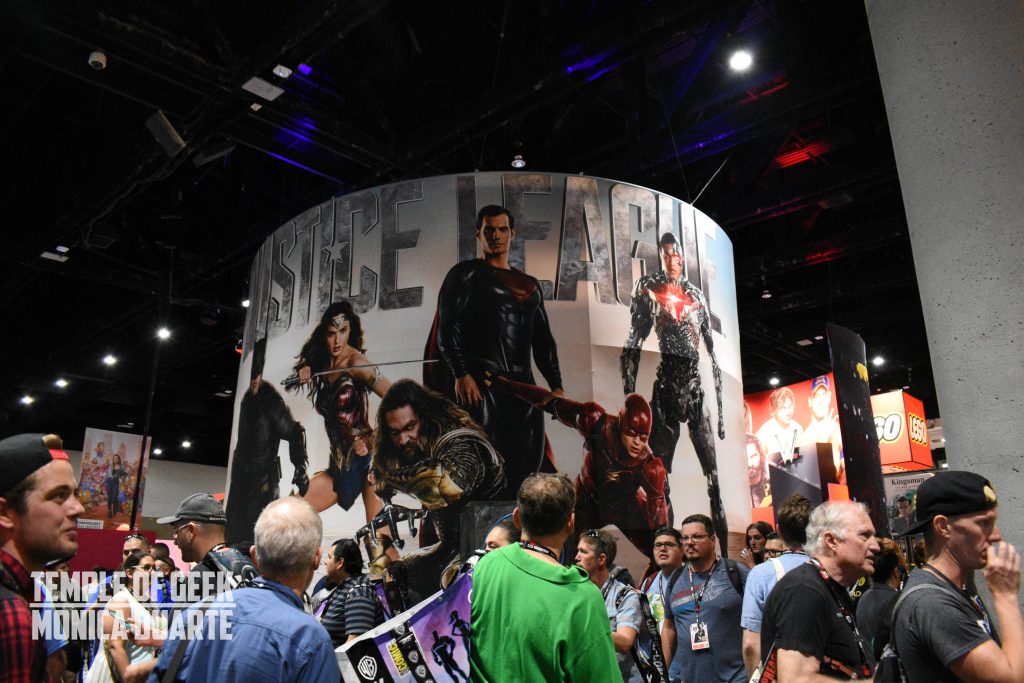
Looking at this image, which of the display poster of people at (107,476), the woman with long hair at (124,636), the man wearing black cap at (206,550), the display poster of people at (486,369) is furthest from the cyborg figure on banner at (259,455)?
the display poster of people at (107,476)

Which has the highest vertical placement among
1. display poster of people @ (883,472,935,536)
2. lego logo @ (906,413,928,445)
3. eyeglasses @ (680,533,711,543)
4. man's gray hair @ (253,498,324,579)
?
lego logo @ (906,413,928,445)

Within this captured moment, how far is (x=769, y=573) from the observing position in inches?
164

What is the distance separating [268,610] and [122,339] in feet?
53.1

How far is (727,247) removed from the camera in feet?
30.4

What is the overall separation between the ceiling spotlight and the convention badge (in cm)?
586

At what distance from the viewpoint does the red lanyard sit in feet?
8.79

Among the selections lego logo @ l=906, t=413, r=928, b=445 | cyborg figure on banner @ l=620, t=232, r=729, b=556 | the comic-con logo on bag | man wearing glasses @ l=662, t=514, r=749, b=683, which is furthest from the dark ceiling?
the comic-con logo on bag

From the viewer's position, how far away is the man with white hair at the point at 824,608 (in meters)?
2.66

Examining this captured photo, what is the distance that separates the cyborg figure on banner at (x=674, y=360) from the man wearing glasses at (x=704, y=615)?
272 cm

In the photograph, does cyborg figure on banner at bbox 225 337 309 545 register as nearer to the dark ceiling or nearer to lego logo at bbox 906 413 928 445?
the dark ceiling

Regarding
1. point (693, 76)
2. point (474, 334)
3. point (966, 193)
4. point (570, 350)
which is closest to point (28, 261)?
point (474, 334)

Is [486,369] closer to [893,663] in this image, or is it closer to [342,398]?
[342,398]

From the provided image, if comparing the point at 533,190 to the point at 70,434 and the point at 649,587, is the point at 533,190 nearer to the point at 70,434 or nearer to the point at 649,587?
the point at 649,587

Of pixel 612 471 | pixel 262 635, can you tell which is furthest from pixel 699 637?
pixel 262 635
